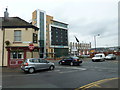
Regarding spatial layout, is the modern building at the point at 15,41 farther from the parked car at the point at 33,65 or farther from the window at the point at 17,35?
the parked car at the point at 33,65

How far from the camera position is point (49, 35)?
2510 inches

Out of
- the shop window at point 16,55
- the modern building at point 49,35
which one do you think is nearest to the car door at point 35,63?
the shop window at point 16,55

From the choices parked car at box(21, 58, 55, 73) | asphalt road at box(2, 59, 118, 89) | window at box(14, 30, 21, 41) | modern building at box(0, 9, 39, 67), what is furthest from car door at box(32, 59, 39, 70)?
window at box(14, 30, 21, 41)

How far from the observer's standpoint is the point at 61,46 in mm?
65125

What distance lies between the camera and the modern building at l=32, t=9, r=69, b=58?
195 ft

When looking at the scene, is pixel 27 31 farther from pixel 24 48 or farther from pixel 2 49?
pixel 2 49

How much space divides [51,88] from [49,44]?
184 feet

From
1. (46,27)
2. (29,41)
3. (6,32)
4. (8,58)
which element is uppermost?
(46,27)

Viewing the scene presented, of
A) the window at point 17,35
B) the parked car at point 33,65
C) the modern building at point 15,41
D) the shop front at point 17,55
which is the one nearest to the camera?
the parked car at point 33,65

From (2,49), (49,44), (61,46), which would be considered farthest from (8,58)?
(61,46)

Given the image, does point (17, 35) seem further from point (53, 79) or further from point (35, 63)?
point (53, 79)

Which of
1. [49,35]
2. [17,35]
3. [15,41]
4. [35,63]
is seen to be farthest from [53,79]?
[49,35]

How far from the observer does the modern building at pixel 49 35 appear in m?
59.4

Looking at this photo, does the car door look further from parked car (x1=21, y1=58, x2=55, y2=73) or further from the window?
the window
